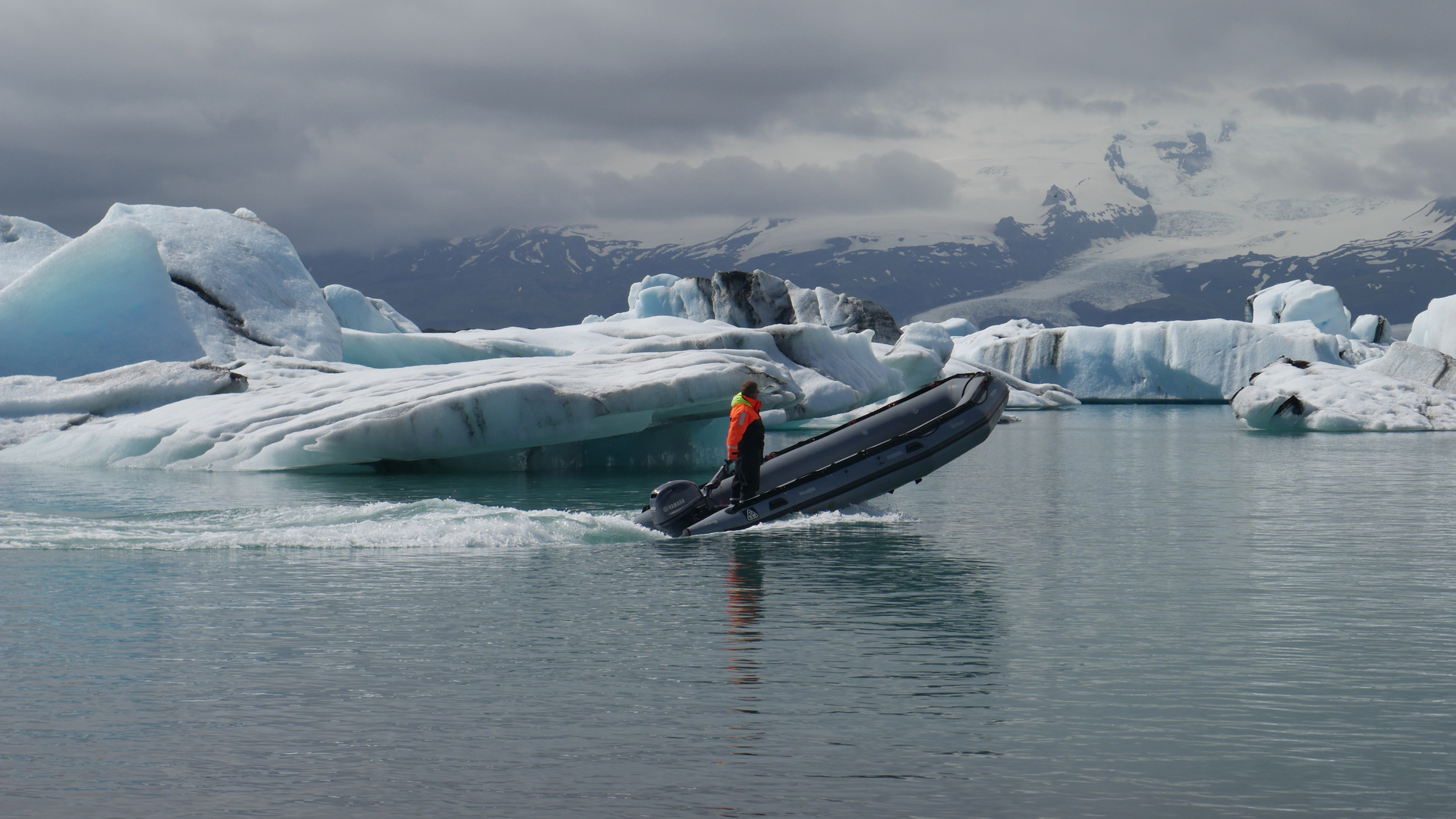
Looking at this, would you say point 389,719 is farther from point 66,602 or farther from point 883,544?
point 883,544

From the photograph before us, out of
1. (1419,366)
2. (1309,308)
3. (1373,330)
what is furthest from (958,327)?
(1419,366)

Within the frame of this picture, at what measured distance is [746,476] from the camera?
38.7 feet

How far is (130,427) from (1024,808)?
62.5 ft

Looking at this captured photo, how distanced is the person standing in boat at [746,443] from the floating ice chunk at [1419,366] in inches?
1127

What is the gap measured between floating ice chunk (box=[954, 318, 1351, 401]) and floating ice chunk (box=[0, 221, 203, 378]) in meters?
39.7

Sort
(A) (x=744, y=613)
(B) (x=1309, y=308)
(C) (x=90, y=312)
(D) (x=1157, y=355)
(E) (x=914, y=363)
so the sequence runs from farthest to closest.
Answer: (B) (x=1309, y=308) → (D) (x=1157, y=355) → (E) (x=914, y=363) → (C) (x=90, y=312) → (A) (x=744, y=613)

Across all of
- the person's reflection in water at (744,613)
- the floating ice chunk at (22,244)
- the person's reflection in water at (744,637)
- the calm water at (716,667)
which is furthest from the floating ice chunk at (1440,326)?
the floating ice chunk at (22,244)

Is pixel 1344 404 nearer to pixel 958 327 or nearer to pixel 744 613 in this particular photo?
pixel 744 613

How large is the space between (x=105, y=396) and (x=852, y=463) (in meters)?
15.3

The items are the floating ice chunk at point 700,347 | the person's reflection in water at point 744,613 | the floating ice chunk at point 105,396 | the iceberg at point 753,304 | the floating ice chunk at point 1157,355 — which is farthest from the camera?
the floating ice chunk at point 1157,355

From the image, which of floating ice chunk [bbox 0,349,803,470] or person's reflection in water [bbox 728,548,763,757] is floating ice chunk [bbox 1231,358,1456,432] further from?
person's reflection in water [bbox 728,548,763,757]

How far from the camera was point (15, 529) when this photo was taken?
37.5 feet

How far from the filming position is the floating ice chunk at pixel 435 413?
17938 millimetres

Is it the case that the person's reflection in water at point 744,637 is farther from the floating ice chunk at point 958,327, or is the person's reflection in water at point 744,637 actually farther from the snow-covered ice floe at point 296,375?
the floating ice chunk at point 958,327
